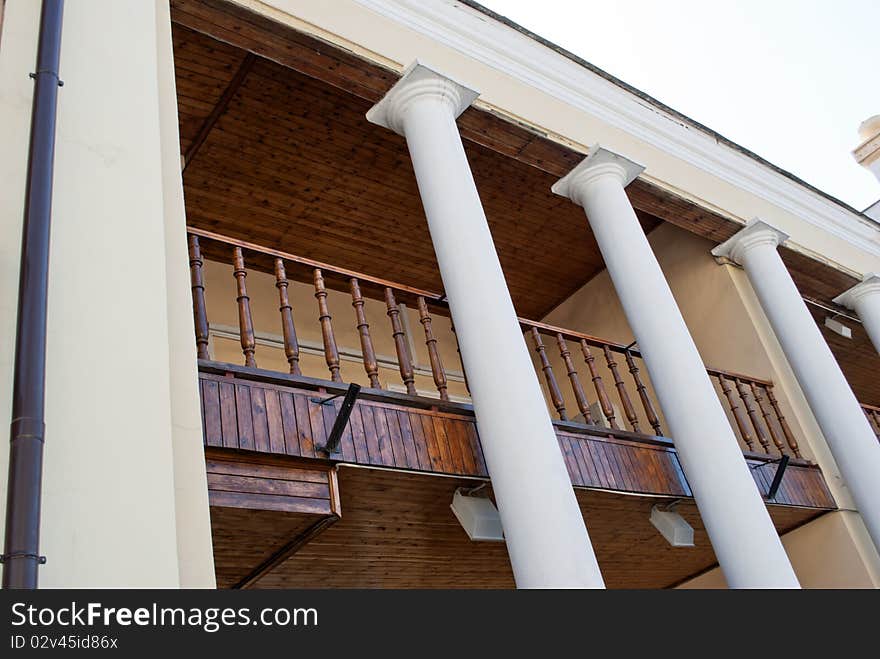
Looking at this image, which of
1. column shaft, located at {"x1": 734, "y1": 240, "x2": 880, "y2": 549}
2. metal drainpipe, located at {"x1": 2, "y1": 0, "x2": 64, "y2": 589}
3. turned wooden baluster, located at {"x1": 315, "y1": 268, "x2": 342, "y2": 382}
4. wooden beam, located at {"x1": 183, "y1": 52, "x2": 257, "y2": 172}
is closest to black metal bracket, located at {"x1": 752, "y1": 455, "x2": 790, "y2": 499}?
column shaft, located at {"x1": 734, "y1": 240, "x2": 880, "y2": 549}

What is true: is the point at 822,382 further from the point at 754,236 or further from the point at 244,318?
the point at 244,318

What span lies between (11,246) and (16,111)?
0.78m

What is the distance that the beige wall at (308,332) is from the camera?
9.11 metres

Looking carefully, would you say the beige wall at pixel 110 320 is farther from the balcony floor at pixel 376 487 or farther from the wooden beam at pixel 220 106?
the wooden beam at pixel 220 106

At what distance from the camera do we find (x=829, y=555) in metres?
8.45

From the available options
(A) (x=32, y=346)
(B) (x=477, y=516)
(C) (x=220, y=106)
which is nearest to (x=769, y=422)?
(B) (x=477, y=516)

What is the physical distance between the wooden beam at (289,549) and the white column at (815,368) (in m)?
4.74

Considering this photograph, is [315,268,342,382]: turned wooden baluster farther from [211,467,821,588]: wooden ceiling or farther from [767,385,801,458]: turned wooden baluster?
[767,385,801,458]: turned wooden baluster

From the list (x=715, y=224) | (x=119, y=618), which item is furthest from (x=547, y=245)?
(x=119, y=618)

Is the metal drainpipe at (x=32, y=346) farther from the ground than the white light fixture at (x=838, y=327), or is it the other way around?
the white light fixture at (x=838, y=327)

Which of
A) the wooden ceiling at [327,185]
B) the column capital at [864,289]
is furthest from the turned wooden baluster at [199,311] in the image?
the column capital at [864,289]

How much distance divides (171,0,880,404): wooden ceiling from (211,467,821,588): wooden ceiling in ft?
9.08

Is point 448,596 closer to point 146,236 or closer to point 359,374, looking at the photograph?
point 146,236

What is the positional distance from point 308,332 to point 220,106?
10.2 ft
